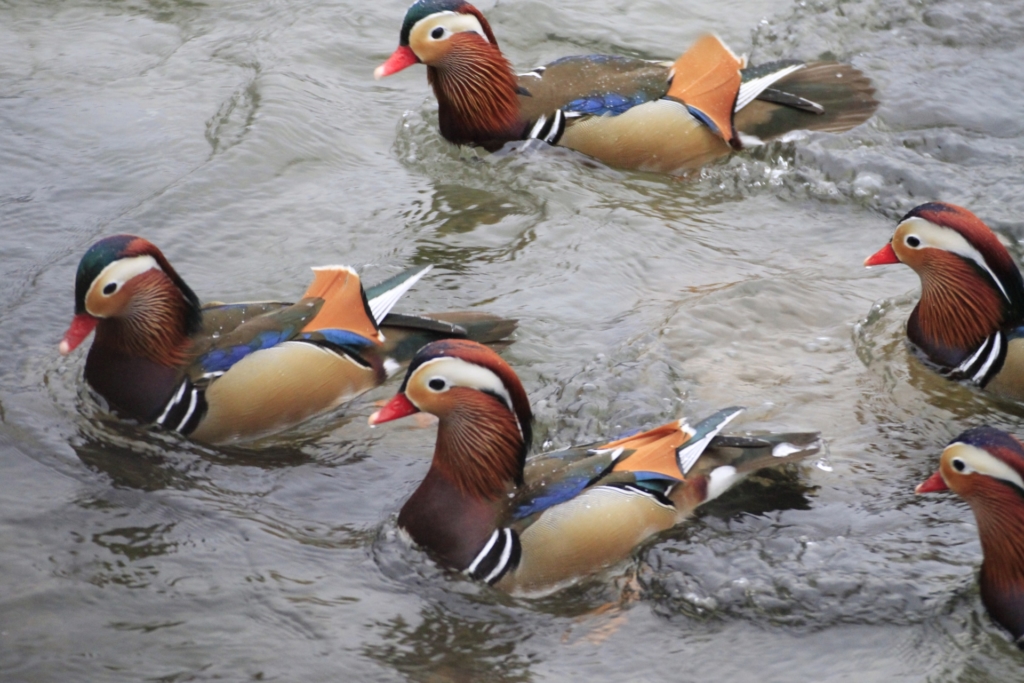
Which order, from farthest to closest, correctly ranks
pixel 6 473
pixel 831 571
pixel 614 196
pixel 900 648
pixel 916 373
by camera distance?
pixel 614 196 < pixel 916 373 < pixel 6 473 < pixel 831 571 < pixel 900 648

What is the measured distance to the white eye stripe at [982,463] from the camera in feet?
12.0

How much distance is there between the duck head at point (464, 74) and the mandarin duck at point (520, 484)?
3.05m

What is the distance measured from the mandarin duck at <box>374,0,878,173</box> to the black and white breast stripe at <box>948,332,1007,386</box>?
2.08m

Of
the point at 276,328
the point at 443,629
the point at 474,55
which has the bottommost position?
the point at 443,629

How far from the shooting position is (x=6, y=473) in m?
4.27

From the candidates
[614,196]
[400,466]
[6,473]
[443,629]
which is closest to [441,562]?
[443,629]

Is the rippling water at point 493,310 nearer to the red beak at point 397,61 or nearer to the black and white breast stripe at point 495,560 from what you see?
the black and white breast stripe at point 495,560

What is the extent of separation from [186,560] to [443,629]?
0.89 m

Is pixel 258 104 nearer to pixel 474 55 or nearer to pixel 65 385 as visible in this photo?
pixel 474 55

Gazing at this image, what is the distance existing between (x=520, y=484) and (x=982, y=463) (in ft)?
4.86

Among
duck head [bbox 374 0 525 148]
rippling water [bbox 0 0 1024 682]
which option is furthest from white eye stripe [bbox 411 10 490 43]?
rippling water [bbox 0 0 1024 682]

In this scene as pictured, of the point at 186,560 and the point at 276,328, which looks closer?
the point at 186,560

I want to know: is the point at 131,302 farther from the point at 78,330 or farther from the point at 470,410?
the point at 470,410

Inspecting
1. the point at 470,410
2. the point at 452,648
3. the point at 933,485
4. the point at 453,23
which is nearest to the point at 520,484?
the point at 470,410
